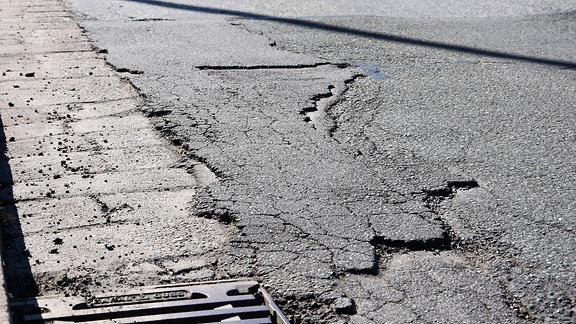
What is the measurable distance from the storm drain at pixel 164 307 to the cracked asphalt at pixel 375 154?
0.12 metres

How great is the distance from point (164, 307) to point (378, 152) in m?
2.09

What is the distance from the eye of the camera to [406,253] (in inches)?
138

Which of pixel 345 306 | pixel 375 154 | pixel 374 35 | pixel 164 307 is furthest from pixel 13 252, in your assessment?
pixel 374 35

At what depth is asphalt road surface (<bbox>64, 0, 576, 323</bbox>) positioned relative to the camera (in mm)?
3244

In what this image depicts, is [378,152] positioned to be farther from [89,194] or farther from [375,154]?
[89,194]

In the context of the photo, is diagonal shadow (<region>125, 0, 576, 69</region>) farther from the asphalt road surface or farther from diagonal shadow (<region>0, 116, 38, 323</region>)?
diagonal shadow (<region>0, 116, 38, 323</region>)

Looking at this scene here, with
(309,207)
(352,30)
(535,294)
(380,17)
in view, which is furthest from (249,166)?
(380,17)

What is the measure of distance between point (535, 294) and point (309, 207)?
121 cm

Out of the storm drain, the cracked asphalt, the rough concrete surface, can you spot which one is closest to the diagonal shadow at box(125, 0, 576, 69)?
the cracked asphalt

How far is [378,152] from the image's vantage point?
477cm

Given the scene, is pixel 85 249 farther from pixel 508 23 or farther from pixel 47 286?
pixel 508 23

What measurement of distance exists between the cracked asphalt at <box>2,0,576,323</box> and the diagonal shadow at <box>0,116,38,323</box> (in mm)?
621

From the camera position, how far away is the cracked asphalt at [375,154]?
3.25m

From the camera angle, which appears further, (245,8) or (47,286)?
(245,8)
